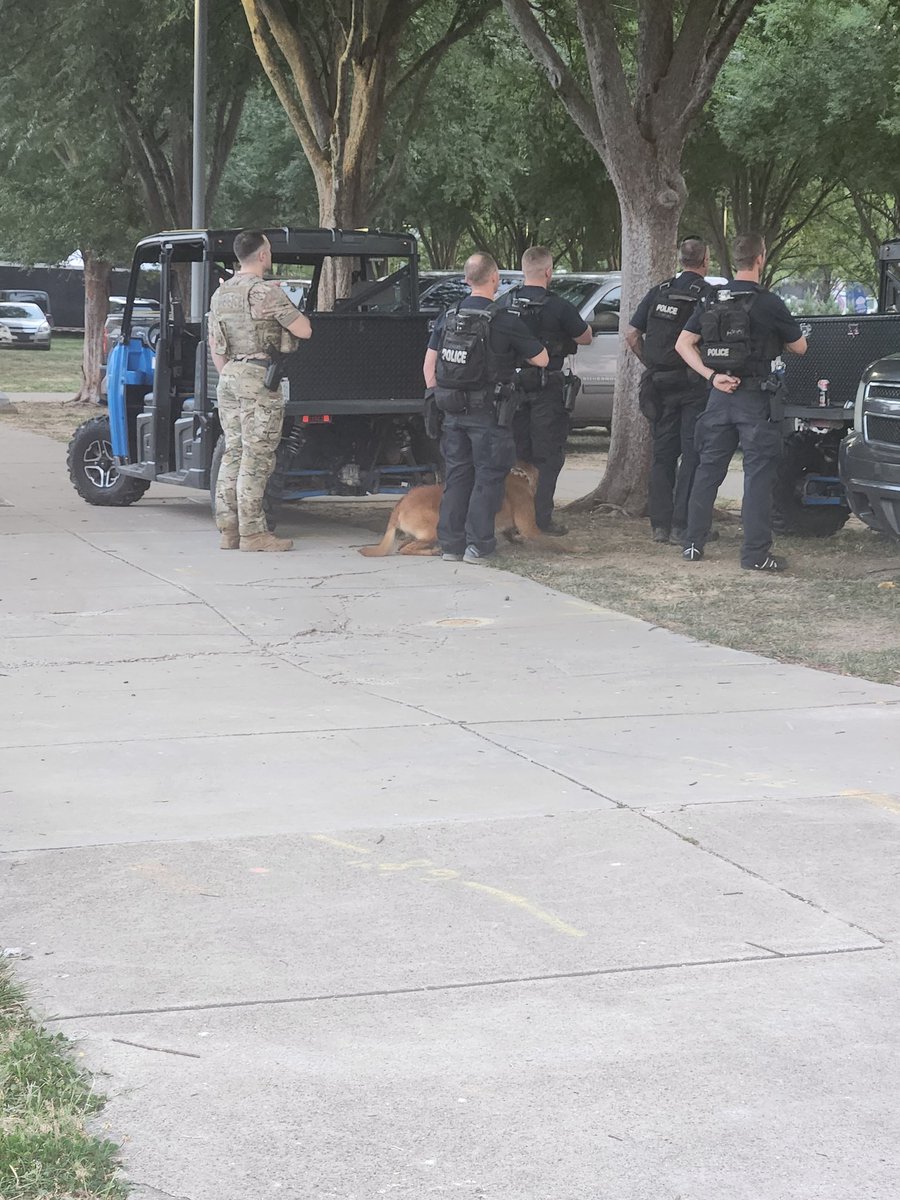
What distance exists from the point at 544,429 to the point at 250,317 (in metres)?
2.11

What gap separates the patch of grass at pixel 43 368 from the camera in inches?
1382

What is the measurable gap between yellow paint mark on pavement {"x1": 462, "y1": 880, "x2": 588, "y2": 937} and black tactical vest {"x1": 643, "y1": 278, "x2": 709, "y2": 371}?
6925 mm

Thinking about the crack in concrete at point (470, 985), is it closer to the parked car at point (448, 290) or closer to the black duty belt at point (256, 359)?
the black duty belt at point (256, 359)

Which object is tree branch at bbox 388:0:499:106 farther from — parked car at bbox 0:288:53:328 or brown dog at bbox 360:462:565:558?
parked car at bbox 0:288:53:328

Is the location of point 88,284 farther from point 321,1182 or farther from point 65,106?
point 321,1182

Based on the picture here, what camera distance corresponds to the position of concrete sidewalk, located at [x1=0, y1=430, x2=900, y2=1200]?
3.33 metres

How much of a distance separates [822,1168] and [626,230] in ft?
35.3

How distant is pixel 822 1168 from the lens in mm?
3221

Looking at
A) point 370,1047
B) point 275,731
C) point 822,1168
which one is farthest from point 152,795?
point 822,1168

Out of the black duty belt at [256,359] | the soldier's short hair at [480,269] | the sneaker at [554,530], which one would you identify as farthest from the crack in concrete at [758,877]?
the sneaker at [554,530]

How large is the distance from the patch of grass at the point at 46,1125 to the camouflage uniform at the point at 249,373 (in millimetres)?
7502

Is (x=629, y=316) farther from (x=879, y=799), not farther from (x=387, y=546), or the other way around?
(x=879, y=799)

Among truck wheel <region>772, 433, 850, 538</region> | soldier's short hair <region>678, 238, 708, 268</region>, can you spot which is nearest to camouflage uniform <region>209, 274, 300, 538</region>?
soldier's short hair <region>678, 238, 708, 268</region>

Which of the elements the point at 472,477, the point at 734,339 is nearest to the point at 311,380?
the point at 472,477
